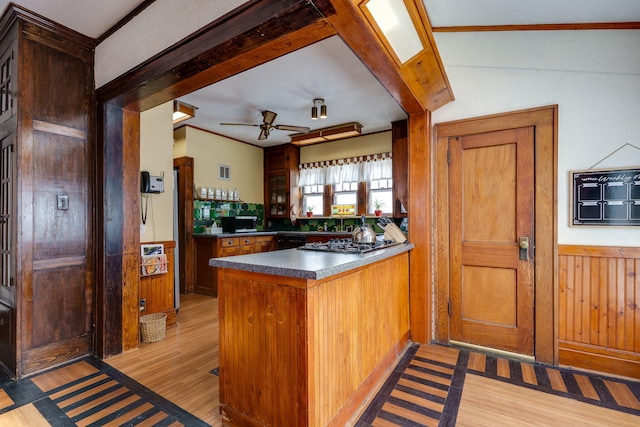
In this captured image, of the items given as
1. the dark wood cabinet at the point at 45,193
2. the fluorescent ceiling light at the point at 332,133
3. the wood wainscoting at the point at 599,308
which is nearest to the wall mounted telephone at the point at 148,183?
the dark wood cabinet at the point at 45,193

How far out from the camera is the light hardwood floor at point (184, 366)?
6.89 feet

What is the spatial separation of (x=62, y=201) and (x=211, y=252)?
94.5 inches

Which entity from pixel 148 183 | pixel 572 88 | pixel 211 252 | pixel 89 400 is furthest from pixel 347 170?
pixel 89 400

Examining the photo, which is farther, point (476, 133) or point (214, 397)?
point (476, 133)

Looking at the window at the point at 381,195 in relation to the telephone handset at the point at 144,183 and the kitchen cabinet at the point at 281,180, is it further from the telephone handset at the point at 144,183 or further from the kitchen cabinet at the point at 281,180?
the telephone handset at the point at 144,183

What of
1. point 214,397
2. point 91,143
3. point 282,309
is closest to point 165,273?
point 91,143

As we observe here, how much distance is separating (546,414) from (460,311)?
1.11 m

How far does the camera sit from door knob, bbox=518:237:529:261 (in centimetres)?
272

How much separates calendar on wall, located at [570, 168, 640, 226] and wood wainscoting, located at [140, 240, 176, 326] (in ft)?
13.1

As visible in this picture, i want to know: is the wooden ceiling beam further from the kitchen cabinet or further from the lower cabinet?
the kitchen cabinet

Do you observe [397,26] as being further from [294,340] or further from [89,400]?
[89,400]

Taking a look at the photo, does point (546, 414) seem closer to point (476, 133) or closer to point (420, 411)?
point (420, 411)

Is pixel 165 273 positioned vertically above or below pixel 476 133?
below

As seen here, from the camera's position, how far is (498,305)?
2867 mm
